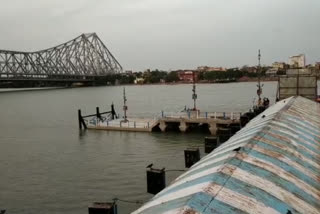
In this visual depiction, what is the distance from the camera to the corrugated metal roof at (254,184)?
8000mm

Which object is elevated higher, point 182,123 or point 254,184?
point 254,184

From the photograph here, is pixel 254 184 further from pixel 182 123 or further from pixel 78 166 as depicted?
pixel 182 123

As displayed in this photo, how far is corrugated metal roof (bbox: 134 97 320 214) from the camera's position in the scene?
8.00 m

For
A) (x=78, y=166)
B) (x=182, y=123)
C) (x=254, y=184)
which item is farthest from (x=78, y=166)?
(x=254, y=184)

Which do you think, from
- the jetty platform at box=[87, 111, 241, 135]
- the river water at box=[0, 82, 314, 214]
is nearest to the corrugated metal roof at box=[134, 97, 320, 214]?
the river water at box=[0, 82, 314, 214]

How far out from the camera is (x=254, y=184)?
30.3 ft

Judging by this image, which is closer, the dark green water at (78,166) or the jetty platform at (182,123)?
the dark green water at (78,166)

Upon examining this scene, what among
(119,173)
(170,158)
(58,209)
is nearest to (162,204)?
(58,209)

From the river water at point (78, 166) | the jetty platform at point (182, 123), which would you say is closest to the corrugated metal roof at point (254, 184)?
the river water at point (78, 166)

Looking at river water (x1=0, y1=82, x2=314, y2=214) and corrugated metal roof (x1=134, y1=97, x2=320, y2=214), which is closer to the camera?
corrugated metal roof (x1=134, y1=97, x2=320, y2=214)

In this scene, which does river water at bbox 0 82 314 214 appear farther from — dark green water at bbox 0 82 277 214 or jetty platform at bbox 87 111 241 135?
jetty platform at bbox 87 111 241 135

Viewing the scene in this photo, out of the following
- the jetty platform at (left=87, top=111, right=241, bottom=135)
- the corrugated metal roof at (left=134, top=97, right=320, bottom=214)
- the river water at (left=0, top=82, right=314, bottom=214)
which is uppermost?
the corrugated metal roof at (left=134, top=97, right=320, bottom=214)

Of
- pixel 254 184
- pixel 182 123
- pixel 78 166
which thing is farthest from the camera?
pixel 182 123

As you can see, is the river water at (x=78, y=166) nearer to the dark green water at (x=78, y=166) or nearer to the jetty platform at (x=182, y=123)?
the dark green water at (x=78, y=166)
